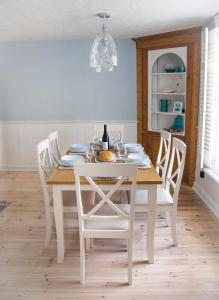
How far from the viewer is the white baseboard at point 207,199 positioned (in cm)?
368

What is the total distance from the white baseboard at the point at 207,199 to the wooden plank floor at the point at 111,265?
11 cm

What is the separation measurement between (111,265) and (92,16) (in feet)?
8.74

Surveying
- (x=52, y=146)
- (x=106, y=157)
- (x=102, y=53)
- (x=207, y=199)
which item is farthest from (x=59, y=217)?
(x=207, y=199)

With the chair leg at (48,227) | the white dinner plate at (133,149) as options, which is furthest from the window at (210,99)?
the chair leg at (48,227)

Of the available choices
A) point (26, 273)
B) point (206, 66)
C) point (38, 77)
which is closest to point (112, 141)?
point (206, 66)

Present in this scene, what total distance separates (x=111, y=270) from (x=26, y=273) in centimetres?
68

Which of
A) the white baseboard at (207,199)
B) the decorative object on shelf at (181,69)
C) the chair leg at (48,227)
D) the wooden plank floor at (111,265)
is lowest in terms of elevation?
the wooden plank floor at (111,265)

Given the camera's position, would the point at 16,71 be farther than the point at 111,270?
Yes

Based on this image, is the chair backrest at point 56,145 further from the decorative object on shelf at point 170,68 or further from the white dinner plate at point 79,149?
the decorative object on shelf at point 170,68

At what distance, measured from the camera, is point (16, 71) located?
544 cm

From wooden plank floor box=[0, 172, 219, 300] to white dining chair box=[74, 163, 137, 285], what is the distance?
0.50 ft

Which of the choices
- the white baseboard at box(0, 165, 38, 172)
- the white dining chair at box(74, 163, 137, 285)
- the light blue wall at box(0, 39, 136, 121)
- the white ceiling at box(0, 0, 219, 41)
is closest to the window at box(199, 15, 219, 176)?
the white ceiling at box(0, 0, 219, 41)

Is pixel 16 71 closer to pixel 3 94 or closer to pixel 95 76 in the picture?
pixel 3 94

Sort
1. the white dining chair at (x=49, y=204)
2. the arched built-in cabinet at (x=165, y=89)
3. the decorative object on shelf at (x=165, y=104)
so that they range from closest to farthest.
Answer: the white dining chair at (x=49, y=204)
the arched built-in cabinet at (x=165, y=89)
the decorative object on shelf at (x=165, y=104)
